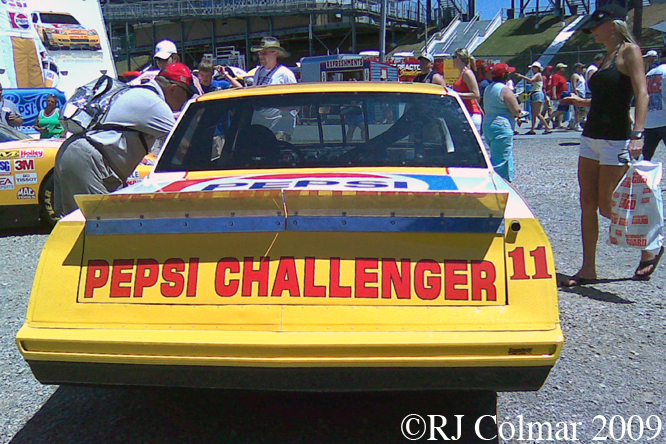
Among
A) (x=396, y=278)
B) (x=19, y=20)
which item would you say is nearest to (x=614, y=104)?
(x=396, y=278)

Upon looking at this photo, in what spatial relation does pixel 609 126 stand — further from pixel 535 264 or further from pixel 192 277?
pixel 192 277

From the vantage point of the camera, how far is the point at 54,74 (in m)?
16.6

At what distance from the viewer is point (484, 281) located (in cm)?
236

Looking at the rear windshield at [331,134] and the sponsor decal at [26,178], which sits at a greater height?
the rear windshield at [331,134]

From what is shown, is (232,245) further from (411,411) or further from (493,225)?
(411,411)

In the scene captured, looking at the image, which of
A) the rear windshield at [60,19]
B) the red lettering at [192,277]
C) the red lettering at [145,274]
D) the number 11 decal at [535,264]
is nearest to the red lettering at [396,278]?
the number 11 decal at [535,264]

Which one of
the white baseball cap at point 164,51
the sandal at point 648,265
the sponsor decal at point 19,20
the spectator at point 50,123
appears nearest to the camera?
the sandal at point 648,265

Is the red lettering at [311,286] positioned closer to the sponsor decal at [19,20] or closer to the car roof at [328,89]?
the car roof at [328,89]

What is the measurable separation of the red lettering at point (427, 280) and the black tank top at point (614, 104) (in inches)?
105

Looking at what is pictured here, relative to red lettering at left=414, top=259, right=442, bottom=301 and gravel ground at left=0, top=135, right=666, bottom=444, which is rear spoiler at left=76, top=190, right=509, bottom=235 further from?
gravel ground at left=0, top=135, right=666, bottom=444

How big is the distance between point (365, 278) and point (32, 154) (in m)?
5.41

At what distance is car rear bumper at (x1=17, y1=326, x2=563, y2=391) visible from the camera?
228cm

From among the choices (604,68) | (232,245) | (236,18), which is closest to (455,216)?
(232,245)

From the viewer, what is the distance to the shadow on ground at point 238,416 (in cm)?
279
